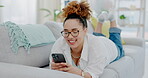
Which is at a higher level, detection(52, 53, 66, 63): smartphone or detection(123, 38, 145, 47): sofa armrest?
detection(52, 53, 66, 63): smartphone

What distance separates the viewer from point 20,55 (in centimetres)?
154

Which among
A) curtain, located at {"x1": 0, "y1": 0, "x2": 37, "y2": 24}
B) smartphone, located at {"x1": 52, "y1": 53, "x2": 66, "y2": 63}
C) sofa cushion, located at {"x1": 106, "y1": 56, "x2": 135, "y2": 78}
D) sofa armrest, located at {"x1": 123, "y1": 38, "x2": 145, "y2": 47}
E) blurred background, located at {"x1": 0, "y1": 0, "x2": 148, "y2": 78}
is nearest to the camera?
smartphone, located at {"x1": 52, "y1": 53, "x2": 66, "y2": 63}

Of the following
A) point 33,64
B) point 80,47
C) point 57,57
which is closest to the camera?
point 57,57

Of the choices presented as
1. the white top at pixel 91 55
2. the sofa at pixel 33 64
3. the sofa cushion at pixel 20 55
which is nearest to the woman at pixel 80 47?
the white top at pixel 91 55

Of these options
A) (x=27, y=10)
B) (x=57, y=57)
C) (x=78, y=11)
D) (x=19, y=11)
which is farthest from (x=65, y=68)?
(x=27, y=10)

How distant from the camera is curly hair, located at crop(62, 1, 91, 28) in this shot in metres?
1.39

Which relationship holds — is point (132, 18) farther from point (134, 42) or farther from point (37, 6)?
point (37, 6)

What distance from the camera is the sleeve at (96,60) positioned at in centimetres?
132

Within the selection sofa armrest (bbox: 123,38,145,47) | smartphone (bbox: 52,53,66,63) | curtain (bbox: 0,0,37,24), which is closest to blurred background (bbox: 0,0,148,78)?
curtain (bbox: 0,0,37,24)

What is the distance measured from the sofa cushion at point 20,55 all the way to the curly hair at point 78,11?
0.43m

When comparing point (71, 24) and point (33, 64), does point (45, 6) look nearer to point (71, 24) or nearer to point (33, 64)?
point (33, 64)

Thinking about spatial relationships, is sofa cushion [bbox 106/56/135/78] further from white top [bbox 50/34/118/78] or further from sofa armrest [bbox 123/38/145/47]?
sofa armrest [bbox 123/38/145/47]

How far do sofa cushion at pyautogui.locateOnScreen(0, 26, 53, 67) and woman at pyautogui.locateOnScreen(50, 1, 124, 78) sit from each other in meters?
0.25

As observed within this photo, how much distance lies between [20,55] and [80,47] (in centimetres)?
44
